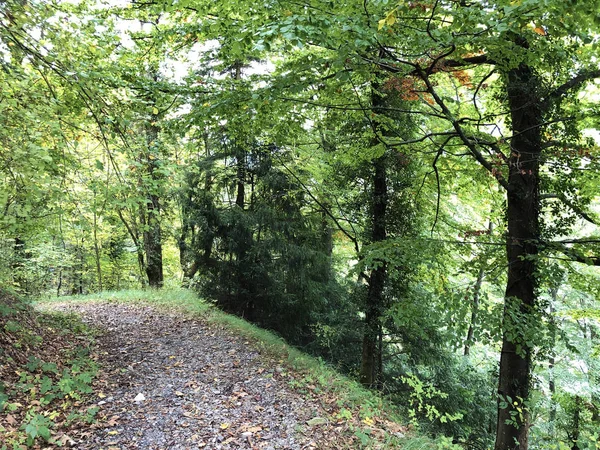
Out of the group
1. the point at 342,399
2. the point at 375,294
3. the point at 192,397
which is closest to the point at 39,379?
the point at 192,397

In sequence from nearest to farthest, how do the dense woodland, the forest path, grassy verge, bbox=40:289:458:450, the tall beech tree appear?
the dense woodland < the forest path < grassy verge, bbox=40:289:458:450 < the tall beech tree

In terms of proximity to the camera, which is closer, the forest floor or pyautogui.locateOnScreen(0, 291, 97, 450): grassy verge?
pyautogui.locateOnScreen(0, 291, 97, 450): grassy verge

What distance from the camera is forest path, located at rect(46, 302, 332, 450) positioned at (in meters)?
4.18

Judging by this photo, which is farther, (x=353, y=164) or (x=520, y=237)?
(x=353, y=164)

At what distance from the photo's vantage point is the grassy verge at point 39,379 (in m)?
3.74

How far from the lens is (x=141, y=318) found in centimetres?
910

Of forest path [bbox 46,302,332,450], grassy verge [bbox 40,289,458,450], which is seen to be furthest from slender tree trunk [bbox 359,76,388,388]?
forest path [bbox 46,302,332,450]

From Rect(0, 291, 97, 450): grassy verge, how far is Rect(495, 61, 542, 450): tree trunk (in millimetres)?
5977

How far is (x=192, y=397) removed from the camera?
16.9ft

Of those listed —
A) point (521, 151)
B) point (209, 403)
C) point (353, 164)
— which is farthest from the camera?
point (353, 164)

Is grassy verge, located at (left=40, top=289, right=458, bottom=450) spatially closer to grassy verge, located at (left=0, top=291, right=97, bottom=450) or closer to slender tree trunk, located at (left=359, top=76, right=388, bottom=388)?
slender tree trunk, located at (left=359, top=76, right=388, bottom=388)

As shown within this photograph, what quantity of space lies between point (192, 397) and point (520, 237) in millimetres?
5566

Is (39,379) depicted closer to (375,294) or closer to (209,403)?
(209,403)

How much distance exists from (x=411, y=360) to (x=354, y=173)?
16.5 feet
